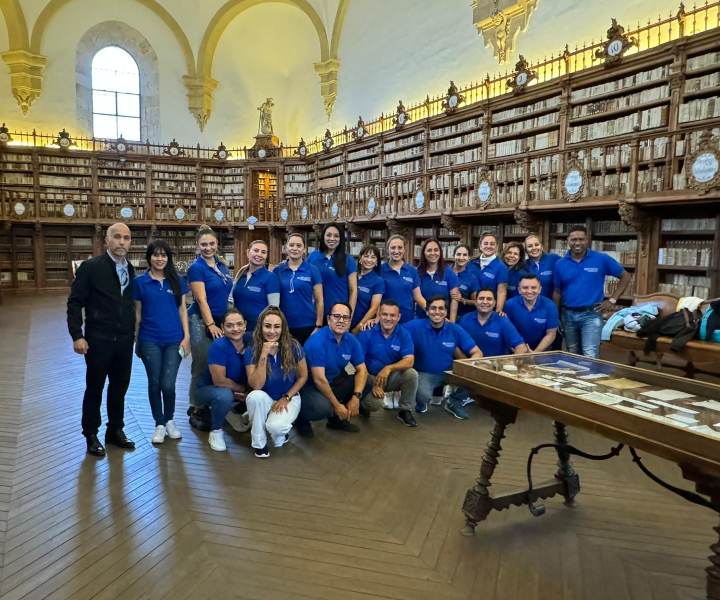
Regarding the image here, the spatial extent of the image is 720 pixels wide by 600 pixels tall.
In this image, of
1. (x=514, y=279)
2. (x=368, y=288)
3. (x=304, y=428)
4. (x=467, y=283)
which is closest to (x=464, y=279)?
(x=467, y=283)

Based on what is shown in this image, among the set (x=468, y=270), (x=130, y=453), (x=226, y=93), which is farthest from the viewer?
(x=226, y=93)

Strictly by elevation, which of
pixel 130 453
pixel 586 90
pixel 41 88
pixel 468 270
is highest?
pixel 41 88

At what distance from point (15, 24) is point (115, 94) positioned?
2.68 metres

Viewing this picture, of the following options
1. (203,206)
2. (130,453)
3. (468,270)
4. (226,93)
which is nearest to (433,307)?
(468,270)

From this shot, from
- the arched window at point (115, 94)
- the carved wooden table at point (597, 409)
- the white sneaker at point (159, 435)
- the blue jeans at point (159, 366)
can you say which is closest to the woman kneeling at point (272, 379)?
the blue jeans at point (159, 366)

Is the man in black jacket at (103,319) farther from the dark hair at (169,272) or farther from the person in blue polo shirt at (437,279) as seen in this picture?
the person in blue polo shirt at (437,279)

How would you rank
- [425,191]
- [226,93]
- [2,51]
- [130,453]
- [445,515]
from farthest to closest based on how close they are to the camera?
[226,93] < [2,51] < [425,191] < [130,453] < [445,515]

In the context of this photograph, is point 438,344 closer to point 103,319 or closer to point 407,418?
point 407,418

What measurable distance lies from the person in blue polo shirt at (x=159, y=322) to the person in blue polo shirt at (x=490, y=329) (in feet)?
7.08

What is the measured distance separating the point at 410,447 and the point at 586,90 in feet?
20.6

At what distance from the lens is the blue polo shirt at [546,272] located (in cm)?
439

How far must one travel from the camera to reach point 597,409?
66.1 inches

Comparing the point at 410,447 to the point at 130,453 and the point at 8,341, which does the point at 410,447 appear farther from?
the point at 8,341

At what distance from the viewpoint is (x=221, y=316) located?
11.9ft
